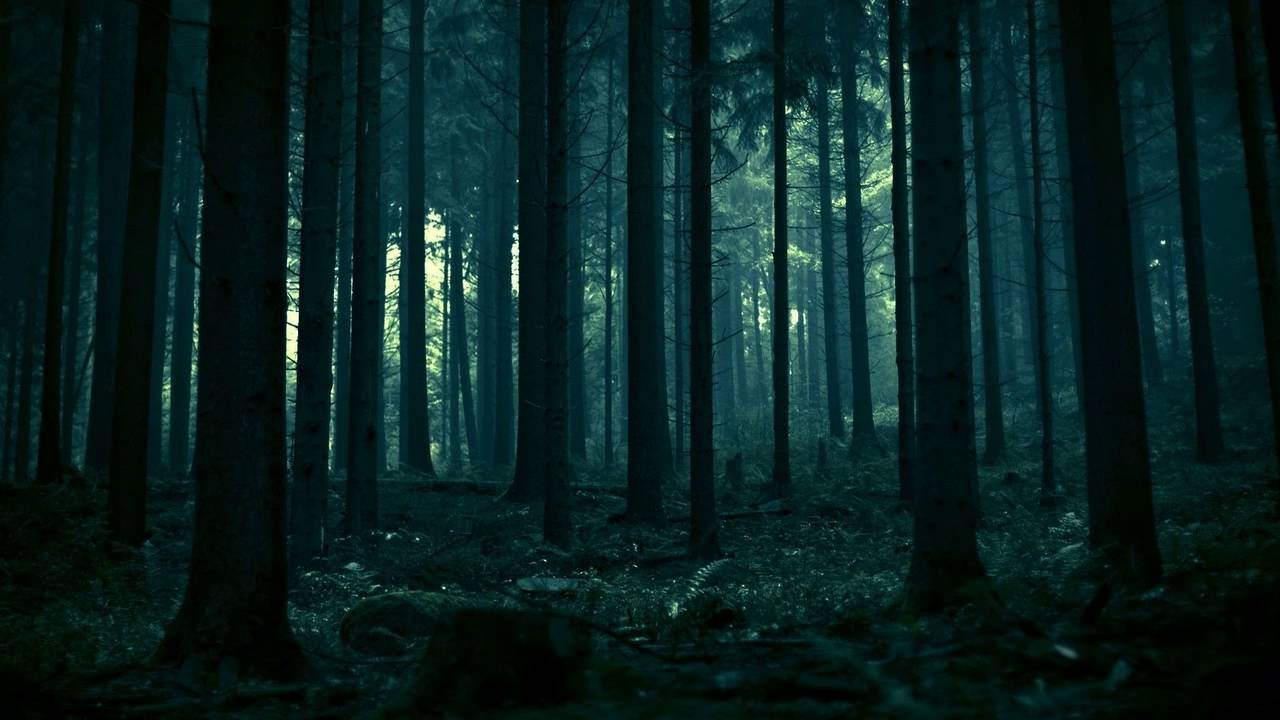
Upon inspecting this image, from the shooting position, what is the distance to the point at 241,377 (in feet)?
16.9

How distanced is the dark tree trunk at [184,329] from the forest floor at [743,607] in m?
9.31

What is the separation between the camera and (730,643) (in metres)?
4.51

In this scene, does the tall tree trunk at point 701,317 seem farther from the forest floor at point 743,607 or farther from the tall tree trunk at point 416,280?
the tall tree trunk at point 416,280

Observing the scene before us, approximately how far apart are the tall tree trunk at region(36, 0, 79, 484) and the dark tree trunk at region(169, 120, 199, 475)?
829 cm

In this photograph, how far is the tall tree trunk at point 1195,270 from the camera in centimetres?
1673

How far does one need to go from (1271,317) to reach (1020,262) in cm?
2269

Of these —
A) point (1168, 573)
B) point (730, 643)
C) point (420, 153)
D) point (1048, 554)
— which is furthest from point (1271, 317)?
point (420, 153)

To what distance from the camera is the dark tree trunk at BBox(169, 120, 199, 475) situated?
79.6ft

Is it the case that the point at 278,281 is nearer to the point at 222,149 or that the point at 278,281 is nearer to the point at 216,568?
the point at 222,149

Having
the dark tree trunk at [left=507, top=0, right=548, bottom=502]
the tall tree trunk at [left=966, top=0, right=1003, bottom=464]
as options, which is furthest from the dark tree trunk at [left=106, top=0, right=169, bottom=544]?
the tall tree trunk at [left=966, top=0, right=1003, bottom=464]

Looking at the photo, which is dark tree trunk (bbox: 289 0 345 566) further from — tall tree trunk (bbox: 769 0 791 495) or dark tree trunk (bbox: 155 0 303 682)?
tall tree trunk (bbox: 769 0 791 495)

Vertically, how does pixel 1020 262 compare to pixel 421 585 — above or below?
above

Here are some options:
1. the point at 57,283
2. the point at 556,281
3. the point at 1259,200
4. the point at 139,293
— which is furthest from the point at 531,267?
the point at 1259,200

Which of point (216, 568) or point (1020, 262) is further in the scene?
point (1020, 262)
